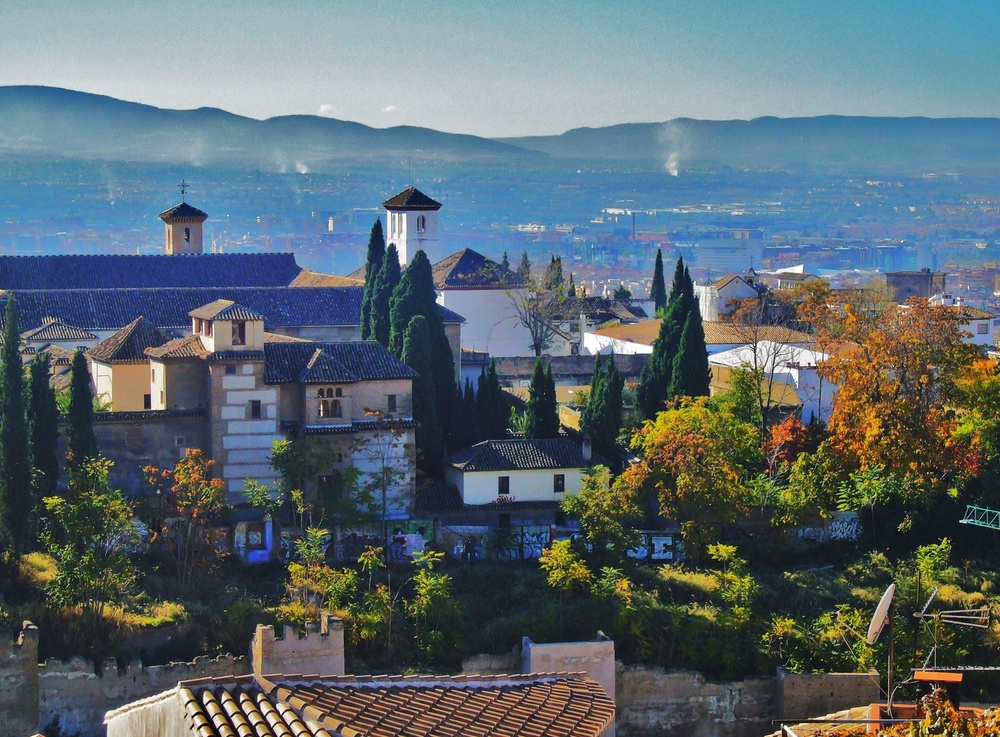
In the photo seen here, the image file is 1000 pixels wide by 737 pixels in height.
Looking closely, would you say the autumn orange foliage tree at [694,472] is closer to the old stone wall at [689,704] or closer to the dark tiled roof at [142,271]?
the old stone wall at [689,704]

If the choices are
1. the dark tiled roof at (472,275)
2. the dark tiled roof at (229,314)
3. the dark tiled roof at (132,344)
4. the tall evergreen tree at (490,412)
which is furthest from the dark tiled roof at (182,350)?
the dark tiled roof at (472,275)

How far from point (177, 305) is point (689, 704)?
19.2 meters

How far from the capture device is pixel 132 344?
33969mm

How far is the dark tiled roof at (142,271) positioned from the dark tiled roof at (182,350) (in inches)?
544

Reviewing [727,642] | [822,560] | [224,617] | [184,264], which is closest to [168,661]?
[224,617]

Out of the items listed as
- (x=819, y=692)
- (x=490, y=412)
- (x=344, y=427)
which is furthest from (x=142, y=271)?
(x=819, y=692)

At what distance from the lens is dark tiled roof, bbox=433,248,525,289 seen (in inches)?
2077

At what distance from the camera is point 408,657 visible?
27812 mm

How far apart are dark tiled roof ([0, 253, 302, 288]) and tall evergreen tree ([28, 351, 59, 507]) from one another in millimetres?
15590

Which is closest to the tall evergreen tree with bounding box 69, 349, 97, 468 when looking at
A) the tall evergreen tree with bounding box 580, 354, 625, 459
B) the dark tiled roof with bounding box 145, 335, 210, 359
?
the dark tiled roof with bounding box 145, 335, 210, 359

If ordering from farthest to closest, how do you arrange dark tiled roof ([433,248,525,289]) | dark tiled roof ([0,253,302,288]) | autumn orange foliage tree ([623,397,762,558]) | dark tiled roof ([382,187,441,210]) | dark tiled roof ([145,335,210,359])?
dark tiled roof ([382,187,441,210]) → dark tiled roof ([433,248,525,289]) → dark tiled roof ([0,253,302,288]) → dark tiled roof ([145,335,210,359]) → autumn orange foliage tree ([623,397,762,558])

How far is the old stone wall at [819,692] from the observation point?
92.2 ft

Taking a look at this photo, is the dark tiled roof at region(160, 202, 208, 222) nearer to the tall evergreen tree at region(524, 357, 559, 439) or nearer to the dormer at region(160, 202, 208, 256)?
the dormer at region(160, 202, 208, 256)

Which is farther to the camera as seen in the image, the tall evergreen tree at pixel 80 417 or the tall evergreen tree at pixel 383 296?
the tall evergreen tree at pixel 383 296
